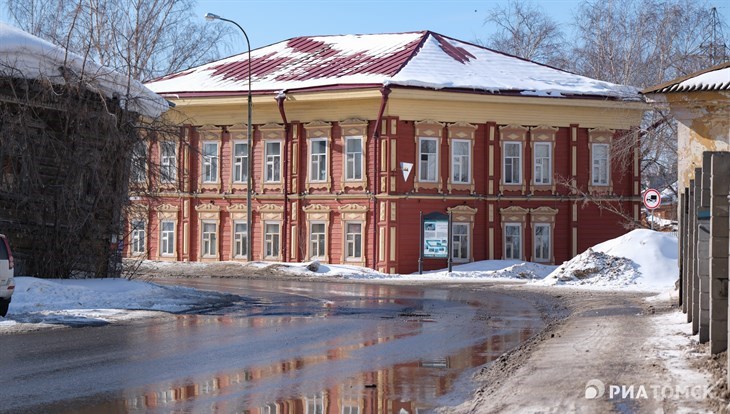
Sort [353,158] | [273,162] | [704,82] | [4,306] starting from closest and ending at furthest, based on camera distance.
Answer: [4,306], [704,82], [353,158], [273,162]

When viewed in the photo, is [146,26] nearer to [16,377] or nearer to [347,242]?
[347,242]

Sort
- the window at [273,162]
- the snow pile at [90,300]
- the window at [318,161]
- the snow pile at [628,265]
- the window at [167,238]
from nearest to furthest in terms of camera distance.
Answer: the snow pile at [90,300] → the snow pile at [628,265] → the window at [318,161] → the window at [273,162] → the window at [167,238]

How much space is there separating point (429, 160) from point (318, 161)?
466 cm

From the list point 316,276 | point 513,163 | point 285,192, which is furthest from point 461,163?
point 316,276

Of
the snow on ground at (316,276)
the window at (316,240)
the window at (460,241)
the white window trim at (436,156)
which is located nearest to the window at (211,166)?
the snow on ground at (316,276)

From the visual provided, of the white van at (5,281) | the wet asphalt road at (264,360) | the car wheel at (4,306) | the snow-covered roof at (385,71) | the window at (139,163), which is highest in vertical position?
the snow-covered roof at (385,71)

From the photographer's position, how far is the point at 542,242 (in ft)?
140

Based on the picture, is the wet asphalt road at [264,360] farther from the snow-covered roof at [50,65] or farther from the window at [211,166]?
the window at [211,166]

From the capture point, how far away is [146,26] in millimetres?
54938

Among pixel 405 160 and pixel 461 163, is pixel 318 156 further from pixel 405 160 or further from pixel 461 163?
pixel 461 163

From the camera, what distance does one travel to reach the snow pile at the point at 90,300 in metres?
18.3

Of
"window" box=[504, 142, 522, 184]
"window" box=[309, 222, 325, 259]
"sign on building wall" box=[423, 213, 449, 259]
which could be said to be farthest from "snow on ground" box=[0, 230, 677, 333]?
"window" box=[504, 142, 522, 184]

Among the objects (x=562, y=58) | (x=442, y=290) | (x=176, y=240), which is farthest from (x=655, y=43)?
(x=442, y=290)

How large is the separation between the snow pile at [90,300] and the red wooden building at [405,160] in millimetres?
17043
